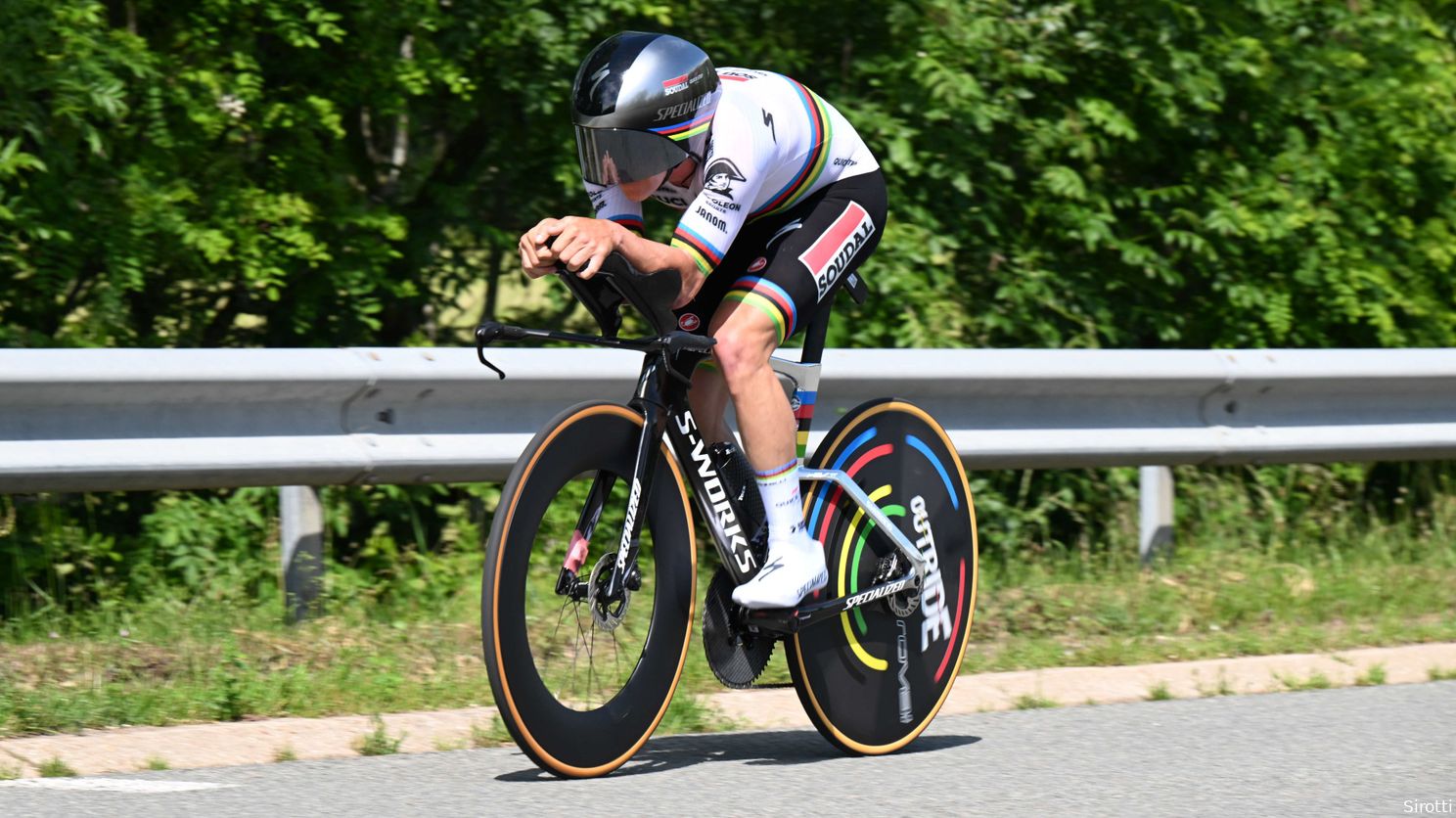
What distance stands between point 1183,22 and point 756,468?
16.2ft

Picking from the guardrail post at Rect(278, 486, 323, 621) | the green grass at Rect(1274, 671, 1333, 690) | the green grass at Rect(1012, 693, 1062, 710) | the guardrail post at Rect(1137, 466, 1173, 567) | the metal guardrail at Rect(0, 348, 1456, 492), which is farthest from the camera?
the guardrail post at Rect(1137, 466, 1173, 567)

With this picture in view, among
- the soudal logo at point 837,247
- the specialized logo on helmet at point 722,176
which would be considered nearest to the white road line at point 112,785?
the specialized logo on helmet at point 722,176

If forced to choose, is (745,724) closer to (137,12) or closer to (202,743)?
(202,743)

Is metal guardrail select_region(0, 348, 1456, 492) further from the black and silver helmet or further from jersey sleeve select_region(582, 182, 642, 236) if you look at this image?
the black and silver helmet

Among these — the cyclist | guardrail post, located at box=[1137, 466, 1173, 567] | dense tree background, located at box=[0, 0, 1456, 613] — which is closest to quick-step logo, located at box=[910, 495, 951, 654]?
the cyclist

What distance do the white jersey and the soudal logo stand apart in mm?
115

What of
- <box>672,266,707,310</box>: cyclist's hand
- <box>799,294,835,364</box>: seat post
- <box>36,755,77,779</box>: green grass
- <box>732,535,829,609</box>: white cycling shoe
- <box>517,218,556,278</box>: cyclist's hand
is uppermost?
<box>517,218,556,278</box>: cyclist's hand

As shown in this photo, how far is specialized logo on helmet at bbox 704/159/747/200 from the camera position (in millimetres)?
4230

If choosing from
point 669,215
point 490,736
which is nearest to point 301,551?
point 490,736

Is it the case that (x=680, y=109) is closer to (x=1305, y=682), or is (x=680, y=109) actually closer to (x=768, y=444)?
(x=768, y=444)

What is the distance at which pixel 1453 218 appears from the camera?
9.06 m

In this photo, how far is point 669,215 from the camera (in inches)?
324

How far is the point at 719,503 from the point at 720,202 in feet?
2.61

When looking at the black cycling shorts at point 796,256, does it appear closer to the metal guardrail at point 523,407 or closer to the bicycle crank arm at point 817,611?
the bicycle crank arm at point 817,611
